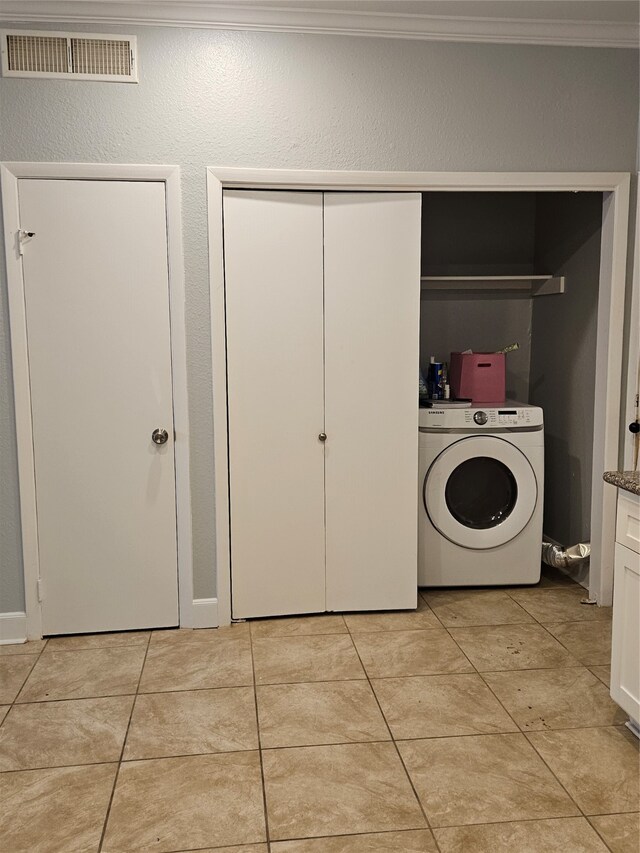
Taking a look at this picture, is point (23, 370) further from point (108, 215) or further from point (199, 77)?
point (199, 77)

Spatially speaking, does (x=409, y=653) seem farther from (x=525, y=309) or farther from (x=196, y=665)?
(x=525, y=309)

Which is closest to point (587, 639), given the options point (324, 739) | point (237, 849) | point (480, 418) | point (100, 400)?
point (480, 418)

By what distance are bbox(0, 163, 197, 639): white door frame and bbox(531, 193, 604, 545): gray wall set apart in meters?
1.99

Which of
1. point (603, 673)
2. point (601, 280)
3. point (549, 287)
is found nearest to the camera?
point (603, 673)

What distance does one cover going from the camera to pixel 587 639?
10.4 feet

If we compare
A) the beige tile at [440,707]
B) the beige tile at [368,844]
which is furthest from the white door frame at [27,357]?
the beige tile at [368,844]

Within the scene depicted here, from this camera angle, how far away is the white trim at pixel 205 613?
3320 millimetres

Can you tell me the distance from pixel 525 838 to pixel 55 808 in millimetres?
1288

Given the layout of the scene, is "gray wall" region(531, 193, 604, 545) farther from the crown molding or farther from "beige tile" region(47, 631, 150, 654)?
"beige tile" region(47, 631, 150, 654)

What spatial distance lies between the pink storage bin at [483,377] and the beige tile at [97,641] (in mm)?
1986

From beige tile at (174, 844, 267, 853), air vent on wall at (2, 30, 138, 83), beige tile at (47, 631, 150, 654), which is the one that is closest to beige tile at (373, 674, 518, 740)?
beige tile at (174, 844, 267, 853)

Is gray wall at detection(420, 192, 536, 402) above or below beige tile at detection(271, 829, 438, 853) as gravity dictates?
above

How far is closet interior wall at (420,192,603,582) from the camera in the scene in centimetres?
390

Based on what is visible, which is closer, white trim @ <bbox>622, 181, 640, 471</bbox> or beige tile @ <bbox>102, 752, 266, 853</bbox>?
beige tile @ <bbox>102, 752, 266, 853</bbox>
